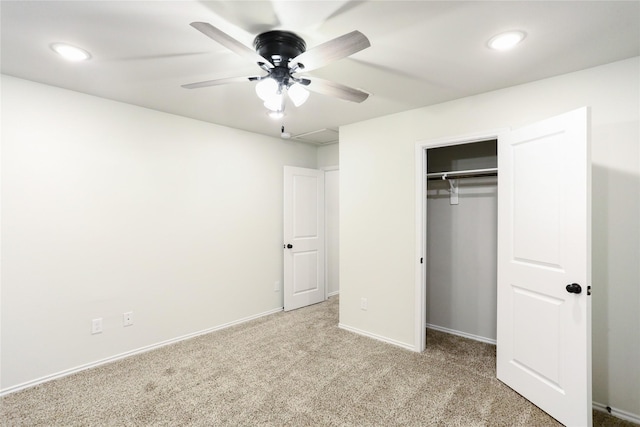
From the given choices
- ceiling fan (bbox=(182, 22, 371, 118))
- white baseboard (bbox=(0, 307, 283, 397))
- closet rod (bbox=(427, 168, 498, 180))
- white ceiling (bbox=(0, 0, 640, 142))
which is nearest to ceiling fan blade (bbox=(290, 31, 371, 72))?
ceiling fan (bbox=(182, 22, 371, 118))

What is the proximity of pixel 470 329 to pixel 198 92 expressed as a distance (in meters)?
3.70

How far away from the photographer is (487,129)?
2.76 meters

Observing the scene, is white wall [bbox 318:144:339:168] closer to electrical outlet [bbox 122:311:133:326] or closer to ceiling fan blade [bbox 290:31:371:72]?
ceiling fan blade [bbox 290:31:371:72]

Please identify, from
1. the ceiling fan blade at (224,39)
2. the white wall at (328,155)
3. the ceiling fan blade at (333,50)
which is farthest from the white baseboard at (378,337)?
the ceiling fan blade at (224,39)

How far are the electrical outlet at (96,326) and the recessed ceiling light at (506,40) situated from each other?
3775mm

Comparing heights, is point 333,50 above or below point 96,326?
above

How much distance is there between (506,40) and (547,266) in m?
1.51

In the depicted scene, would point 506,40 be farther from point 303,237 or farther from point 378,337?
point 303,237

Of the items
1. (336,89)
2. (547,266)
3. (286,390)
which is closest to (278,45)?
(336,89)

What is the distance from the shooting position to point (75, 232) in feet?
8.95

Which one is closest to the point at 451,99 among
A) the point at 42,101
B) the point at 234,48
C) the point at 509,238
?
the point at 509,238

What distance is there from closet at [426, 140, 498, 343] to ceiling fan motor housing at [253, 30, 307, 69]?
2192 mm

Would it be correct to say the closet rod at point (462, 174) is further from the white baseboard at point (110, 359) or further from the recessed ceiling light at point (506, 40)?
the white baseboard at point (110, 359)

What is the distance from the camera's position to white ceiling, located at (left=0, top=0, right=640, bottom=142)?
160cm
